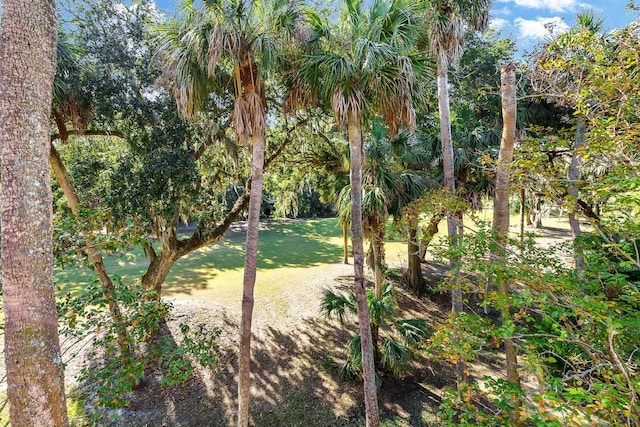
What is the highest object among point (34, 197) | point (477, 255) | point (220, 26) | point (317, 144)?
point (220, 26)

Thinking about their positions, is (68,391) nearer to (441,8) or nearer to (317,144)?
(317,144)

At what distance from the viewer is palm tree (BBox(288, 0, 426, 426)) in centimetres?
520

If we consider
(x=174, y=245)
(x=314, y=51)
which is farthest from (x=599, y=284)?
(x=174, y=245)

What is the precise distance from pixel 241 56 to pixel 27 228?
13.5 feet

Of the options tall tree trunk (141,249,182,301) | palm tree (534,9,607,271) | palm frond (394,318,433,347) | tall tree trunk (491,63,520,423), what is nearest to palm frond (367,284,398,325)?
palm frond (394,318,433,347)

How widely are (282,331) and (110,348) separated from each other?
6621 millimetres

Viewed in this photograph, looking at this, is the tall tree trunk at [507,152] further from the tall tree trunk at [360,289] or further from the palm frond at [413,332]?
the palm frond at [413,332]

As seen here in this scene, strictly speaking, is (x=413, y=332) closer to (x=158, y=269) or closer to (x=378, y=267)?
(x=378, y=267)

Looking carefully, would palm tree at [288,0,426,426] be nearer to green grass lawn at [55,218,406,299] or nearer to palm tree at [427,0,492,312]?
palm tree at [427,0,492,312]

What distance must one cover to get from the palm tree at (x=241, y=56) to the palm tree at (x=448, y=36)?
2928mm

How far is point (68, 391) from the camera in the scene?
713 centimetres

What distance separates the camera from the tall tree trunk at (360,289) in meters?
5.38

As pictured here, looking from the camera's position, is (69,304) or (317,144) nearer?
(69,304)

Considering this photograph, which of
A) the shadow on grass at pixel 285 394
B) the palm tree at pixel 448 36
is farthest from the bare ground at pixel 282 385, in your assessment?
the palm tree at pixel 448 36
